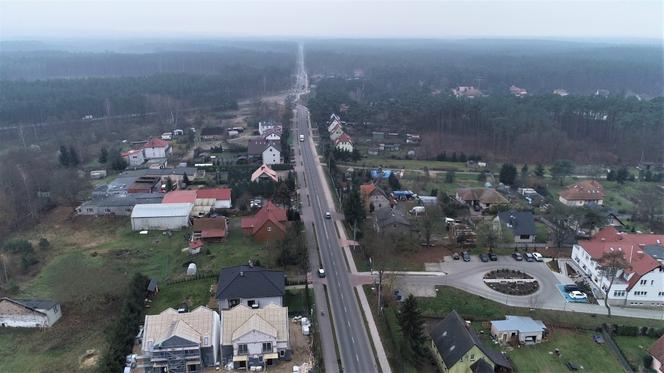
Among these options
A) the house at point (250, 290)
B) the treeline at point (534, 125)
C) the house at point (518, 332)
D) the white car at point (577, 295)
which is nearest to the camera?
the house at point (518, 332)

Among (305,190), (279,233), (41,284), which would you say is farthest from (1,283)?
(305,190)

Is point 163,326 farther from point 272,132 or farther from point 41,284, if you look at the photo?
point 272,132

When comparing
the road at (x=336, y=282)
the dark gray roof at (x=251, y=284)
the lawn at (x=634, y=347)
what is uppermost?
the dark gray roof at (x=251, y=284)

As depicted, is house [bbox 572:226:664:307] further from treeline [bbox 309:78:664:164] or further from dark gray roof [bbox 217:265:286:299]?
treeline [bbox 309:78:664:164]

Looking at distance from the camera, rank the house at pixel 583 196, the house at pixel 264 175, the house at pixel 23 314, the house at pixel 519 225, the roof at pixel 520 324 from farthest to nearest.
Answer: the house at pixel 264 175
the house at pixel 583 196
the house at pixel 519 225
the house at pixel 23 314
the roof at pixel 520 324

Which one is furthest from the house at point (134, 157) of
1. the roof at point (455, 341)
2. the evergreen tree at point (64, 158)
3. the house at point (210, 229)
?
the roof at point (455, 341)

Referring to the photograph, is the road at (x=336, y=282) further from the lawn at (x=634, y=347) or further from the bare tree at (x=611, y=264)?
the bare tree at (x=611, y=264)
